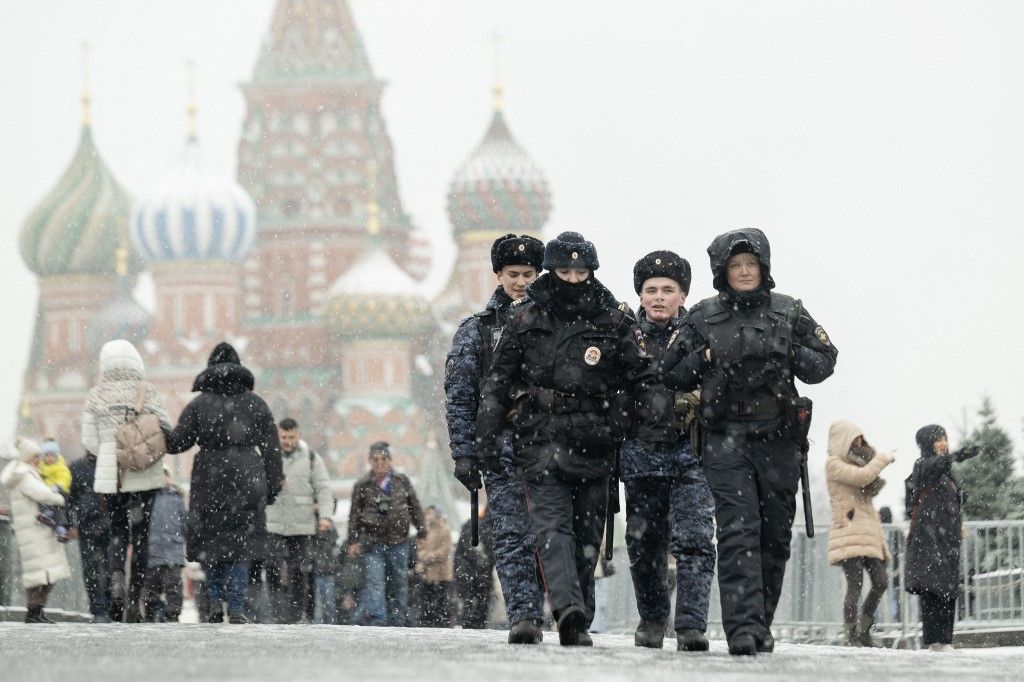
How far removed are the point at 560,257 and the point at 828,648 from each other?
2.22 meters

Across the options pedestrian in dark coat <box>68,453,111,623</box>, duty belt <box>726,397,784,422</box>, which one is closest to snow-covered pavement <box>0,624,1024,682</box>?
duty belt <box>726,397,784,422</box>

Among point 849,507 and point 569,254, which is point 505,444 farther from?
point 849,507

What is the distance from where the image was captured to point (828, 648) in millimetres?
10258

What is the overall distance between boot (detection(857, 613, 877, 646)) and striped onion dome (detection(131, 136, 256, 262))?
7005 centimetres

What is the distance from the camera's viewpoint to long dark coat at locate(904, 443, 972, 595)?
12789 millimetres

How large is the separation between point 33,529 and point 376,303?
6747 centimetres

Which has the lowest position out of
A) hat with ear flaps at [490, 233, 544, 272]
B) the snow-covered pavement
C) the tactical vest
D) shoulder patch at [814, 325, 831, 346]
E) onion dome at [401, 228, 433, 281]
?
the snow-covered pavement

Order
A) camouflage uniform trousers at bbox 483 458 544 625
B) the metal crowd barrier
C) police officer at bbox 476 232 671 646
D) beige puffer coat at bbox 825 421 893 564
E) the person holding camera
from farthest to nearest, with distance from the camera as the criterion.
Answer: the person holding camera → the metal crowd barrier → beige puffer coat at bbox 825 421 893 564 → camouflage uniform trousers at bbox 483 458 544 625 → police officer at bbox 476 232 671 646

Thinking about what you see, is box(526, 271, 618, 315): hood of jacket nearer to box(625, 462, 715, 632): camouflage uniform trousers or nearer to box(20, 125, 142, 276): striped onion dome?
box(625, 462, 715, 632): camouflage uniform trousers

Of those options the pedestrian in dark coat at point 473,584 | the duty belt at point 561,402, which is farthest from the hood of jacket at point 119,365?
the pedestrian in dark coat at point 473,584

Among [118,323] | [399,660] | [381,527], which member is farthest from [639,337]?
[118,323]

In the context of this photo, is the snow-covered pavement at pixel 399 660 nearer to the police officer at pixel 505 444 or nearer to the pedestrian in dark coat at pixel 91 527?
the police officer at pixel 505 444

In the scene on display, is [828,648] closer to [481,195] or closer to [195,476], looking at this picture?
[195,476]

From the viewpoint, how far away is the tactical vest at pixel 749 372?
892 cm
